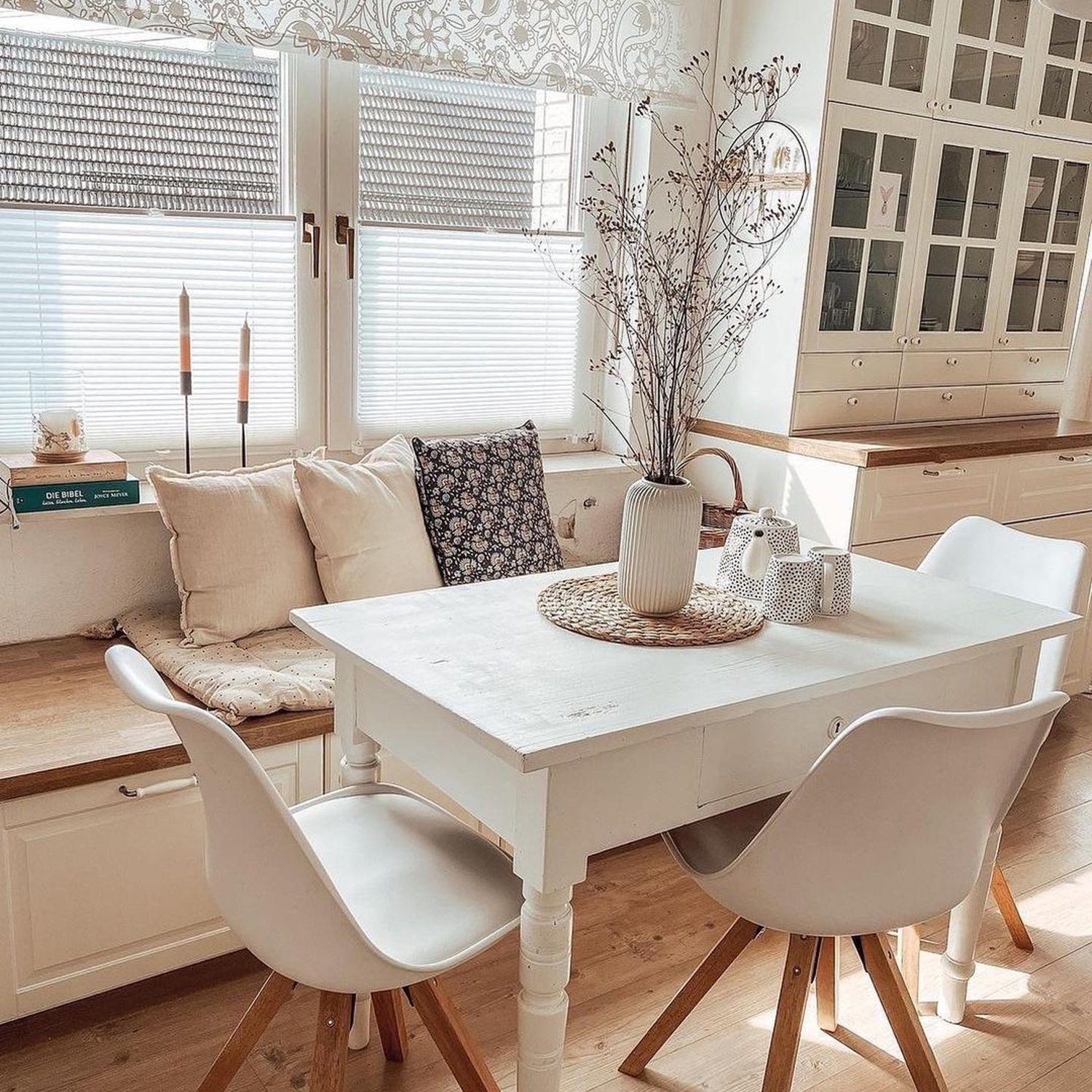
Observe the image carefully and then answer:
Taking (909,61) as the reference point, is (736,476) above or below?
below

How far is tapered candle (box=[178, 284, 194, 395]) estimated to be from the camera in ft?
8.11

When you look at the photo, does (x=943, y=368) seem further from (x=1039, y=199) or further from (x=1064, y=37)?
(x=1064, y=37)

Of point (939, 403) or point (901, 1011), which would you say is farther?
point (939, 403)

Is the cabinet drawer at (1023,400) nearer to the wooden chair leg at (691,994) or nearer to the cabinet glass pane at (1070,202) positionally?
the cabinet glass pane at (1070,202)

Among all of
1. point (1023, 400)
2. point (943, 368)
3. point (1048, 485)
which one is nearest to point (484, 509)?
point (943, 368)

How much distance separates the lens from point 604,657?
5.50 ft

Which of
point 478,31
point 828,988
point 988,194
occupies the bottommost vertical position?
point 828,988

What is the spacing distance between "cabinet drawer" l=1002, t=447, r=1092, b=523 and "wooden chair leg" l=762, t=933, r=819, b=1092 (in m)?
2.11

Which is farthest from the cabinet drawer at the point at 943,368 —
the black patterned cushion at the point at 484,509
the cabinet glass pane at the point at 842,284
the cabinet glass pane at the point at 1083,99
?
the black patterned cushion at the point at 484,509

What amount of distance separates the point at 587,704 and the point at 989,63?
2744 millimetres

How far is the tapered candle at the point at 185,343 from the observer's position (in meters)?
2.47

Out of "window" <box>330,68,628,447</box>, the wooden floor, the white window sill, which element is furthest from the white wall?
the wooden floor

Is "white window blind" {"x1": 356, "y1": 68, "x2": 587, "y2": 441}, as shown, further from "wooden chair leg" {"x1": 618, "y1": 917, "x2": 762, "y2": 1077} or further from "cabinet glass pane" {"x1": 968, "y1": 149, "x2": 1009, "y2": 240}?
"wooden chair leg" {"x1": 618, "y1": 917, "x2": 762, "y2": 1077}

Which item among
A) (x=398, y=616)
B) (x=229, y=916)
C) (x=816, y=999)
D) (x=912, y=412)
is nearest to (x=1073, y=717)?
(x=912, y=412)
